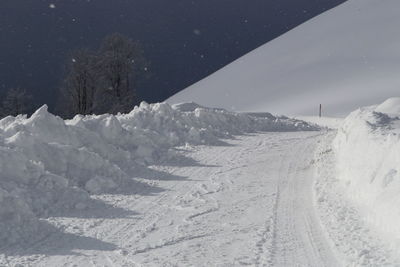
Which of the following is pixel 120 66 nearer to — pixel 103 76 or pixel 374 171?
pixel 103 76

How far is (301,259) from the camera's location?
18.5 feet

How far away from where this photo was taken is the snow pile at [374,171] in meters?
6.27

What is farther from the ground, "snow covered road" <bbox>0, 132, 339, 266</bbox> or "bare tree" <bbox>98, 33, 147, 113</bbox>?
"bare tree" <bbox>98, 33, 147, 113</bbox>

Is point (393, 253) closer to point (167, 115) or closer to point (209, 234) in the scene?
point (209, 234)

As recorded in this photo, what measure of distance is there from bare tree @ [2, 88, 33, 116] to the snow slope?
14.2 meters

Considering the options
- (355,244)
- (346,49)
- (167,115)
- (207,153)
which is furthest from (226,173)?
(346,49)

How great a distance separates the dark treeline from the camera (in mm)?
43344

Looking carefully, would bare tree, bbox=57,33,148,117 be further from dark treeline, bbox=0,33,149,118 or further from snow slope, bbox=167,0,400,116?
snow slope, bbox=167,0,400,116

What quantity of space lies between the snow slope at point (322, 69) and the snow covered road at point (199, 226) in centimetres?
2960

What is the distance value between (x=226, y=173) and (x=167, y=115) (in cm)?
678

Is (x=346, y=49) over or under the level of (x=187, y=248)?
over

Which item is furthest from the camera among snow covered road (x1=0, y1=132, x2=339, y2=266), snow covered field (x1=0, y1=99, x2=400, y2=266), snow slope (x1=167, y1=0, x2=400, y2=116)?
snow slope (x1=167, y1=0, x2=400, y2=116)

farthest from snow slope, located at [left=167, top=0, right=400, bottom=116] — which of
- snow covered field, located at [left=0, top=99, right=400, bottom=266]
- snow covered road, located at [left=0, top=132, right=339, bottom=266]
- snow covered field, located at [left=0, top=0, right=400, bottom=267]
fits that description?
snow covered road, located at [left=0, top=132, right=339, bottom=266]

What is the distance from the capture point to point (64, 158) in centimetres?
928
